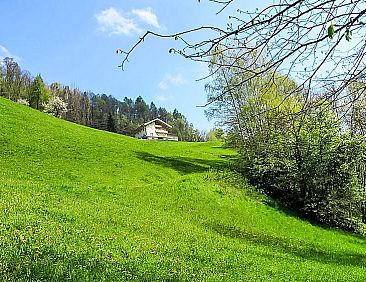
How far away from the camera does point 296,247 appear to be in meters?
12.4

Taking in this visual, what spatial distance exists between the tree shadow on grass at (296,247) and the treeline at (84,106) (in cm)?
5474

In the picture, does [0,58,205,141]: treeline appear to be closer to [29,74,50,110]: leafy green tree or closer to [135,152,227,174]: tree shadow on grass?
[29,74,50,110]: leafy green tree

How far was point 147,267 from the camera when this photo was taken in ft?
21.2

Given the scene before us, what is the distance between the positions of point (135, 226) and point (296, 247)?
589cm

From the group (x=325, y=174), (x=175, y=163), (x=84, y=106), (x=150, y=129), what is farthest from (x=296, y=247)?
(x=84, y=106)

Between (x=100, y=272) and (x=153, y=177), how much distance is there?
14673 mm

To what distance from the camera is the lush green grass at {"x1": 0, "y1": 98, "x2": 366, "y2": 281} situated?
6.25 meters

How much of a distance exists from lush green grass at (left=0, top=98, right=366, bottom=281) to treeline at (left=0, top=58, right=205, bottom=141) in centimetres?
4340

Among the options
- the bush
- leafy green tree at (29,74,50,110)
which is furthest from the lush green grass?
leafy green tree at (29,74,50,110)

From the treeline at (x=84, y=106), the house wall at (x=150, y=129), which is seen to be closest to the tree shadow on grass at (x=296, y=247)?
the treeline at (x=84, y=106)

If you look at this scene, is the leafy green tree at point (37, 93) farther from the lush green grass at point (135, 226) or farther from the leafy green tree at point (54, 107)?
the lush green grass at point (135, 226)

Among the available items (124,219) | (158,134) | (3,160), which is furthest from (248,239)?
(158,134)

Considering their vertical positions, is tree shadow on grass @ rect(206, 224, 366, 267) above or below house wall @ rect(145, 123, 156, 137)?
below

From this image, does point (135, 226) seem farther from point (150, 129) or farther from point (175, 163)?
point (150, 129)
